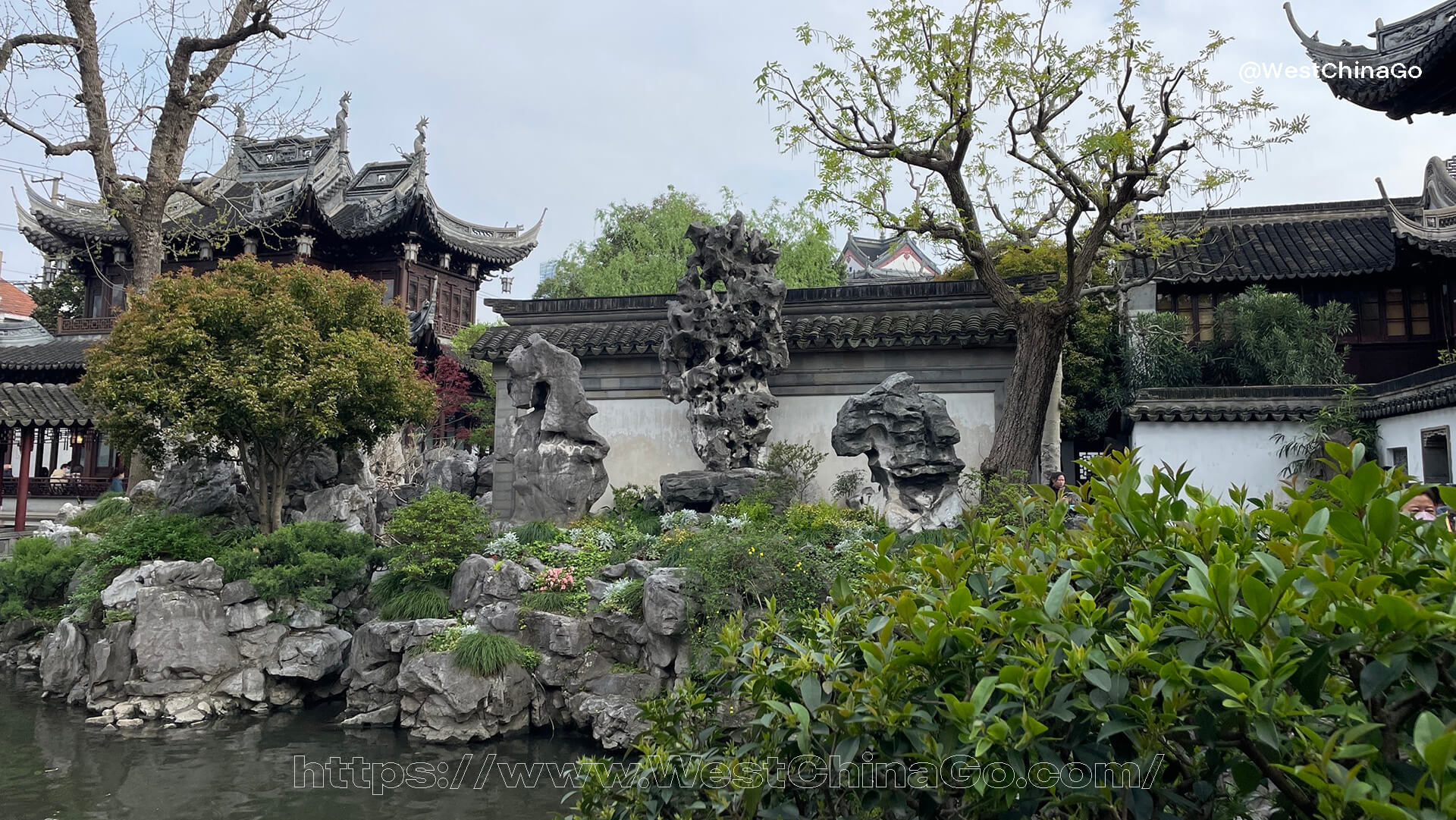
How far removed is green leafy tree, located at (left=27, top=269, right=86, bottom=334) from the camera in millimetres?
27906

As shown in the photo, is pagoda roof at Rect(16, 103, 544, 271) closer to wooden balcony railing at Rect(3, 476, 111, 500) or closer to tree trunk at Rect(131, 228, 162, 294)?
wooden balcony railing at Rect(3, 476, 111, 500)

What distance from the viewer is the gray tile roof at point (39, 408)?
611 inches

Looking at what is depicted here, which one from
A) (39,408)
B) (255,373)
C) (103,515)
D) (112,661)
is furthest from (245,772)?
(39,408)

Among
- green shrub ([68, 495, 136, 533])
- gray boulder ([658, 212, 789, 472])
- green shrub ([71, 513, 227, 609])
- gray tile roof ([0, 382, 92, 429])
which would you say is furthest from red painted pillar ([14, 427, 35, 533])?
gray boulder ([658, 212, 789, 472])

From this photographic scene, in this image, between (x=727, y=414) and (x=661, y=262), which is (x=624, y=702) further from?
(x=661, y=262)

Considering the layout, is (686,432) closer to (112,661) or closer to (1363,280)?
(112,661)

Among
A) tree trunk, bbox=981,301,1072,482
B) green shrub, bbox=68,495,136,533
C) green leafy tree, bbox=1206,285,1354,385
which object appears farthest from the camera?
green leafy tree, bbox=1206,285,1354,385

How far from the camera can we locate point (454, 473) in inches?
637

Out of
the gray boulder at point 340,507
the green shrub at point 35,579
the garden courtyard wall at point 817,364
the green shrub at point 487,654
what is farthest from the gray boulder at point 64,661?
the garden courtyard wall at point 817,364

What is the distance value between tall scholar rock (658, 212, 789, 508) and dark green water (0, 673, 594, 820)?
457cm

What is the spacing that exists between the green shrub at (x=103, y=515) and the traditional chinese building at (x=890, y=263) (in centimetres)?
2670

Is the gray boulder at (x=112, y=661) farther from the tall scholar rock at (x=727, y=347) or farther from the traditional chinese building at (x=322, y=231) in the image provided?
the traditional chinese building at (x=322, y=231)

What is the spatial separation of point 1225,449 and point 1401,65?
5.17 metres

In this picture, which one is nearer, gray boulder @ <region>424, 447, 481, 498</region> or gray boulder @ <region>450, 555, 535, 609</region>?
gray boulder @ <region>450, 555, 535, 609</region>
